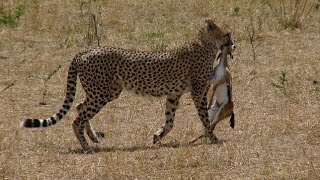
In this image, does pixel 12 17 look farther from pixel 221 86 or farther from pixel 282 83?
pixel 221 86

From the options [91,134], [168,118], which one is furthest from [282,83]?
[91,134]

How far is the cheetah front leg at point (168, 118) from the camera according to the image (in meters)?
8.15

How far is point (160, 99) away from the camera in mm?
9508

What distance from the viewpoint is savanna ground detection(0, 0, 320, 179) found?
702cm

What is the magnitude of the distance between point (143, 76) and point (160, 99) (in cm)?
141

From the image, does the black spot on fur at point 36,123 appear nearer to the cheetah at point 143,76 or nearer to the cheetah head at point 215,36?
the cheetah at point 143,76

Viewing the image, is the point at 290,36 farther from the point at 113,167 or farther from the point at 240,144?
the point at 113,167

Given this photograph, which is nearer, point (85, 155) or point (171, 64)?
point (85, 155)

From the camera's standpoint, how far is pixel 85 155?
757 centimetres

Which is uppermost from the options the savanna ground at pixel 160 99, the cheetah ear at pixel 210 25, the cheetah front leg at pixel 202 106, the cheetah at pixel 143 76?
the cheetah ear at pixel 210 25

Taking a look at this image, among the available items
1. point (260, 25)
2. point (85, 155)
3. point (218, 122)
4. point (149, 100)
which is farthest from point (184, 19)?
point (85, 155)

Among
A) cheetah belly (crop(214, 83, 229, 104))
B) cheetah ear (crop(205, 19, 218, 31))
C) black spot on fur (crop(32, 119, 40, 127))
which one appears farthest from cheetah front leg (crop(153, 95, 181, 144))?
black spot on fur (crop(32, 119, 40, 127))

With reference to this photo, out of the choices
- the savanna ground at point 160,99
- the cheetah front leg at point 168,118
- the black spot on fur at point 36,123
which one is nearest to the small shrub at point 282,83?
the savanna ground at point 160,99

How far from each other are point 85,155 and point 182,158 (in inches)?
37.2
